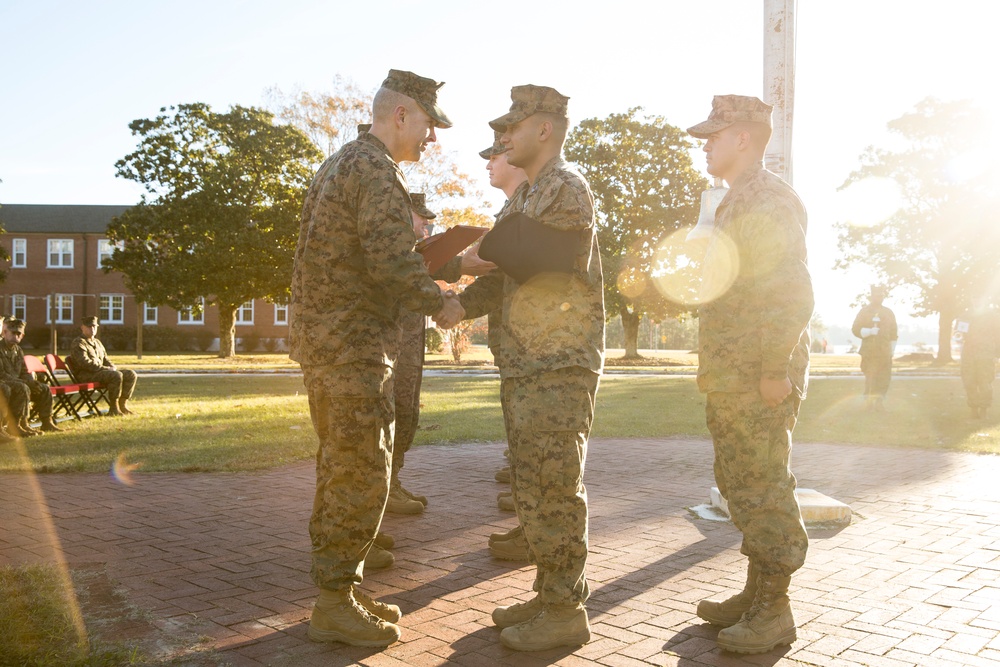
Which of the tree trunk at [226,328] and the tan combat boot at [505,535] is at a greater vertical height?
the tree trunk at [226,328]

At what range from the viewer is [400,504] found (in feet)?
20.6

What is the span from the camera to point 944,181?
1724 inches

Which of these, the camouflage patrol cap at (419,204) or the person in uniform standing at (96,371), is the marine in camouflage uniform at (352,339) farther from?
the person in uniform standing at (96,371)

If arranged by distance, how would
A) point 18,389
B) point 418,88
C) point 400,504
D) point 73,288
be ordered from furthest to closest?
point 73,288 < point 18,389 < point 400,504 < point 418,88

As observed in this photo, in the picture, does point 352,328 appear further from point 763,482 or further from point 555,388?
point 763,482

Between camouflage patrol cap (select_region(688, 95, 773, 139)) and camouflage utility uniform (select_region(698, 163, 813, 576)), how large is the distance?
281 millimetres

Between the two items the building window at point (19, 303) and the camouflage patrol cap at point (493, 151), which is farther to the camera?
the building window at point (19, 303)

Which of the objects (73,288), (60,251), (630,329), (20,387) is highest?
(60,251)

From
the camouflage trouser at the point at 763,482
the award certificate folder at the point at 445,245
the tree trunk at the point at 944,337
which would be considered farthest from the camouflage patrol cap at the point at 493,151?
the tree trunk at the point at 944,337

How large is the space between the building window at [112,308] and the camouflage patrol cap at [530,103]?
184ft

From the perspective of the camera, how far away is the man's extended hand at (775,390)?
3.65 m

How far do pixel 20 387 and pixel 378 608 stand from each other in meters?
8.35

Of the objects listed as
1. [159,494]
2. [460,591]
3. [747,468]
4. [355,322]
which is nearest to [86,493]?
[159,494]

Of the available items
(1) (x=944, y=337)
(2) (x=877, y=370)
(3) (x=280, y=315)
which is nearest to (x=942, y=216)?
(1) (x=944, y=337)
